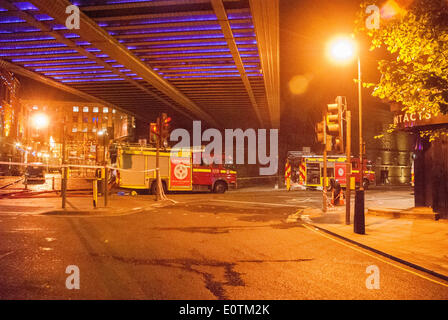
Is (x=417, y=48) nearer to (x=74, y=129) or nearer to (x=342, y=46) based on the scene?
(x=342, y=46)

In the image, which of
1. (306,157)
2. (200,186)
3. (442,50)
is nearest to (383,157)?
(306,157)

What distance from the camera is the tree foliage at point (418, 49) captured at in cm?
620

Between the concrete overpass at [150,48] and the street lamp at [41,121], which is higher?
the concrete overpass at [150,48]

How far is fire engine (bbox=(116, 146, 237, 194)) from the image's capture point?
18.8 metres

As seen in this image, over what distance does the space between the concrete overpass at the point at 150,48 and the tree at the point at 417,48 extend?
5551 millimetres

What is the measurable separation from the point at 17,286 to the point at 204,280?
242 cm

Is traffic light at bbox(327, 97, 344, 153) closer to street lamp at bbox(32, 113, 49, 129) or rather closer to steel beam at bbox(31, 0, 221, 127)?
steel beam at bbox(31, 0, 221, 127)

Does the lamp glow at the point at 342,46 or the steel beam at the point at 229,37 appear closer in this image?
the lamp glow at the point at 342,46

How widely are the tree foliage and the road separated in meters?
3.48

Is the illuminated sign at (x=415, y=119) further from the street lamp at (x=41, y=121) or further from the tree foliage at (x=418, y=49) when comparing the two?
the street lamp at (x=41, y=121)
